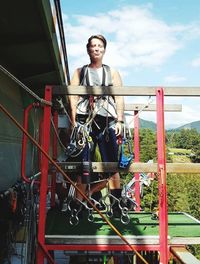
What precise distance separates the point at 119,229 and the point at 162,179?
0.74 metres

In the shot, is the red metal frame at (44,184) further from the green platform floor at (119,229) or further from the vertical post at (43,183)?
the green platform floor at (119,229)

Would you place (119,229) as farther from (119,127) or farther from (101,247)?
(119,127)

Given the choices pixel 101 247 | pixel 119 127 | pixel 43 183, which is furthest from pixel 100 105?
pixel 101 247

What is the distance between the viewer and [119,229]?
3.48 m

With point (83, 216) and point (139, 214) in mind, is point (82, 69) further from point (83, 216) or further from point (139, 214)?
point (139, 214)

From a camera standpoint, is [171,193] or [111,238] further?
[171,193]

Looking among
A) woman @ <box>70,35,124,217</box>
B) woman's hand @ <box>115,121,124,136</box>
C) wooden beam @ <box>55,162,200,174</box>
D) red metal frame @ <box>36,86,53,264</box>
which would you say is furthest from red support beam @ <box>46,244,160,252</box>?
woman's hand @ <box>115,121,124,136</box>

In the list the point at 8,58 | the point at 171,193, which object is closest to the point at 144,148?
the point at 171,193

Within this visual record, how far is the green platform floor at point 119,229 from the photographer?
126 inches

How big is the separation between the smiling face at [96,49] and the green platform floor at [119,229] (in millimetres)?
1557

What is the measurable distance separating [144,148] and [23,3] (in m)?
39.1

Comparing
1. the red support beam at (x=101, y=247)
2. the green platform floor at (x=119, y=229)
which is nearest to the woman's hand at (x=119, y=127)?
the green platform floor at (x=119, y=229)

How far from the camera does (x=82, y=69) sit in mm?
3873

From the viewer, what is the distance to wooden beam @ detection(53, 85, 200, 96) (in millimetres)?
3059
